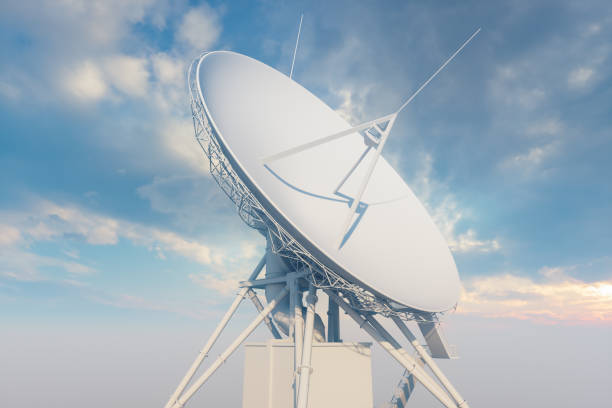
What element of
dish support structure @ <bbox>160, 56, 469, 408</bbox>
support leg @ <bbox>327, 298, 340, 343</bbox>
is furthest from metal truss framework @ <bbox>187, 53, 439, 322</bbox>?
support leg @ <bbox>327, 298, 340, 343</bbox>

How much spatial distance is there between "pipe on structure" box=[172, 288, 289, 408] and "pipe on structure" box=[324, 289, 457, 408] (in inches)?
152

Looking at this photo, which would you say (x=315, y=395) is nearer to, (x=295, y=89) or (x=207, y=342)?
(x=207, y=342)

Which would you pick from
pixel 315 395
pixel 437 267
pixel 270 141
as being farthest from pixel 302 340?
pixel 270 141

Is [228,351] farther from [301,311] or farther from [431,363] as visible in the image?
[431,363]

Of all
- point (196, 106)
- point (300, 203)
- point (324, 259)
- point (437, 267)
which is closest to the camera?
point (324, 259)

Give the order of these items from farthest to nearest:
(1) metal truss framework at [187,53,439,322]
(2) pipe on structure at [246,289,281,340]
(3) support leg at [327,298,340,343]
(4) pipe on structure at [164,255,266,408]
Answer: (3) support leg at [327,298,340,343] < (2) pipe on structure at [246,289,281,340] < (4) pipe on structure at [164,255,266,408] < (1) metal truss framework at [187,53,439,322]

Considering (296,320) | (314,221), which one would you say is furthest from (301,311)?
(314,221)

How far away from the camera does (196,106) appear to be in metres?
19.7

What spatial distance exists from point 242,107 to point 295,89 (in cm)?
615

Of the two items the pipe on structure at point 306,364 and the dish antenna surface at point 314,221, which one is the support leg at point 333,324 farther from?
the pipe on structure at point 306,364

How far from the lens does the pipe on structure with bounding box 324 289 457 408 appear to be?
74.6 ft

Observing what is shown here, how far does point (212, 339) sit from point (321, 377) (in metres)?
7.88

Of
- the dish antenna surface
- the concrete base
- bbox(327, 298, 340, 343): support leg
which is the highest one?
the dish antenna surface

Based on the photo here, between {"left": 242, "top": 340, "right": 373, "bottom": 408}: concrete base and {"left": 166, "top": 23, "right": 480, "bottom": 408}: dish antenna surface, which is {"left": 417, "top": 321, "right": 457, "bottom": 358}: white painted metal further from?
{"left": 242, "top": 340, "right": 373, "bottom": 408}: concrete base
